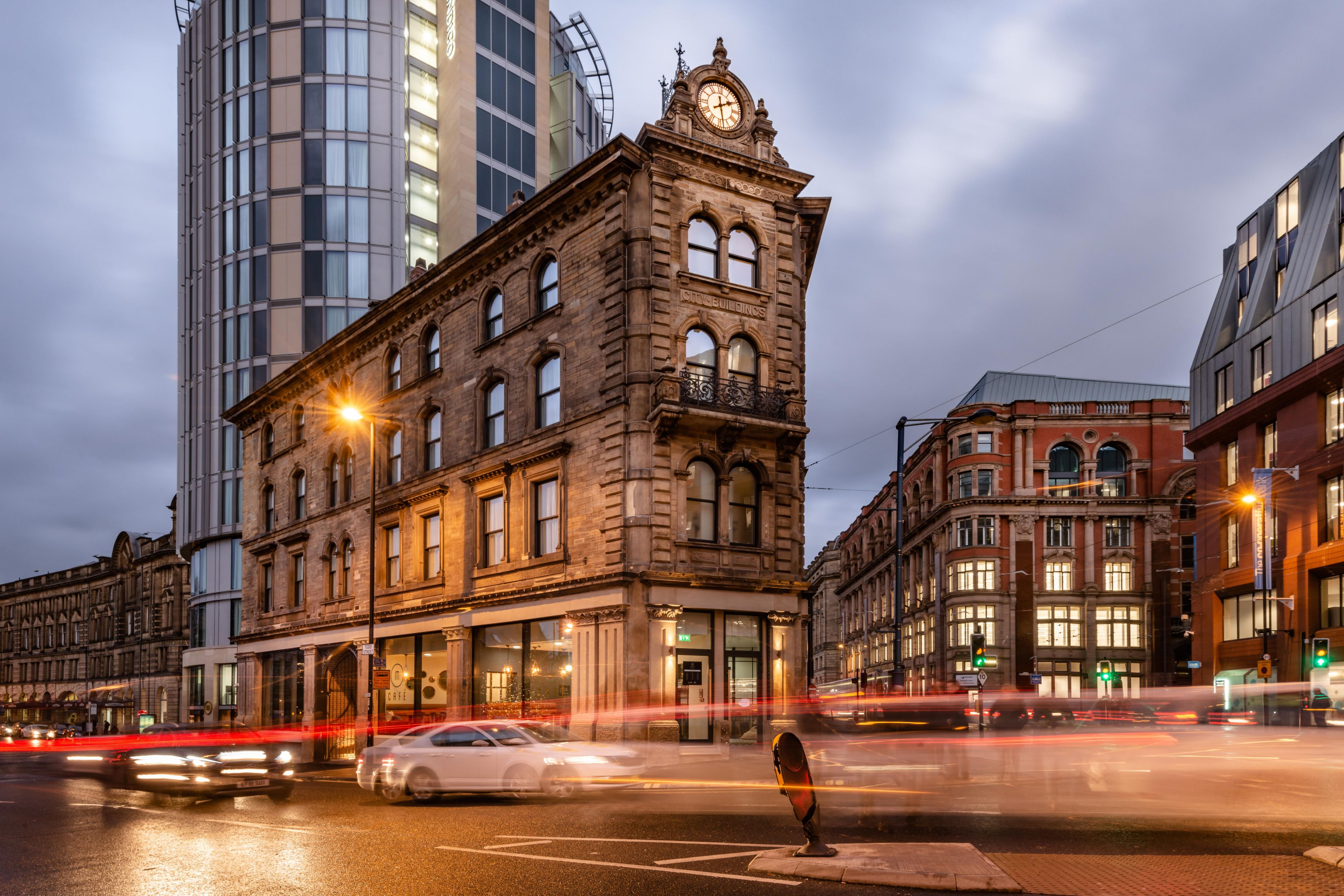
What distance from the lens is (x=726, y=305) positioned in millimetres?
29047

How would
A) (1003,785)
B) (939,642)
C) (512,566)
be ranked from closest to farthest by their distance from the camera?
(1003,785) < (512,566) < (939,642)

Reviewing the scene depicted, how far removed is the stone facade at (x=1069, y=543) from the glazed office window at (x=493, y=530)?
50.5m

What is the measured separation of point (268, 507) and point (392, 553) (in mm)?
12659

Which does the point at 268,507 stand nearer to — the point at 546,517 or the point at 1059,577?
the point at 546,517

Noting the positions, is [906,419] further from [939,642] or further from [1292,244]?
[939,642]

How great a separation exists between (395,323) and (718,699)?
1796 centimetres

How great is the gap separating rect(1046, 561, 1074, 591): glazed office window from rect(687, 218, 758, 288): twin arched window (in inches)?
2265

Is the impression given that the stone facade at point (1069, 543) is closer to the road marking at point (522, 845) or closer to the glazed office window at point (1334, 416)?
the glazed office window at point (1334, 416)

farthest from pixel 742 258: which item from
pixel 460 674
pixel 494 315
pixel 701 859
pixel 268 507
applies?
pixel 268 507

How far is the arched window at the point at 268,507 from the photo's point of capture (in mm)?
47656

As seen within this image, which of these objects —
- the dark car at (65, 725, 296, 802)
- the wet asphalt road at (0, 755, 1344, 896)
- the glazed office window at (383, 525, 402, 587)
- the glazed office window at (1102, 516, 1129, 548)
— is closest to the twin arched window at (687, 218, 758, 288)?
the wet asphalt road at (0, 755, 1344, 896)

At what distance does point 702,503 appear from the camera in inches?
1120

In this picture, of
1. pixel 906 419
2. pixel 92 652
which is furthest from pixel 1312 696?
pixel 92 652

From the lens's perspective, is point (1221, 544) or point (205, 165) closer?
point (1221, 544)
